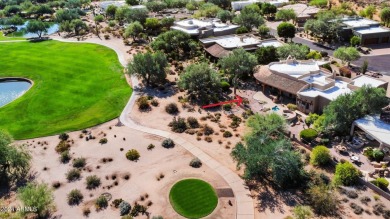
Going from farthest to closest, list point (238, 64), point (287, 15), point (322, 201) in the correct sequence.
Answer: point (287, 15)
point (238, 64)
point (322, 201)

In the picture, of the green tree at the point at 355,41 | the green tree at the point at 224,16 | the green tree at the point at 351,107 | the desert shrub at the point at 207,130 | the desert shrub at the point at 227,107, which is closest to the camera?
the green tree at the point at 351,107

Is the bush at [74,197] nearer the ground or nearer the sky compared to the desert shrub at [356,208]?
nearer the sky

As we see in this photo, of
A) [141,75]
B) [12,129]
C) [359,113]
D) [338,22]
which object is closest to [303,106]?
[359,113]

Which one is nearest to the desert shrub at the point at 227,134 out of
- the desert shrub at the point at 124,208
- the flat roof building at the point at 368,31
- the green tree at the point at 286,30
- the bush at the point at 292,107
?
the bush at the point at 292,107

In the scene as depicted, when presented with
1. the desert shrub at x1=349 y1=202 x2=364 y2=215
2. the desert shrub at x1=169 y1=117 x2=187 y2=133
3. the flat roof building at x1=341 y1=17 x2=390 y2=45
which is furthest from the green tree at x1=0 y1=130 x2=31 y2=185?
the flat roof building at x1=341 y1=17 x2=390 y2=45

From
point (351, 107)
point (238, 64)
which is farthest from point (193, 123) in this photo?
point (351, 107)

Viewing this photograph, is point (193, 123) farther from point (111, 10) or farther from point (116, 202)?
point (111, 10)

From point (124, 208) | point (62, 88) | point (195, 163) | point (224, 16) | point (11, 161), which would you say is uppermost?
point (224, 16)

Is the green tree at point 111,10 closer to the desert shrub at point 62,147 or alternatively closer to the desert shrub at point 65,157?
the desert shrub at point 62,147
